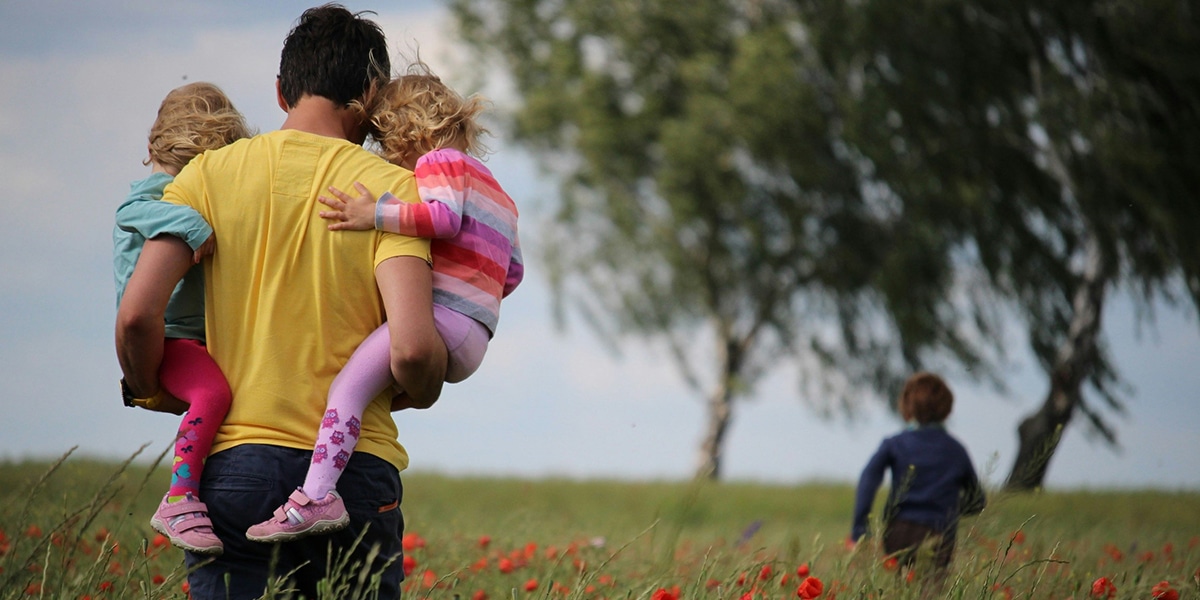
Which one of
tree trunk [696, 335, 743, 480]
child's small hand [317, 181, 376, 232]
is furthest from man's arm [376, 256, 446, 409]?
tree trunk [696, 335, 743, 480]

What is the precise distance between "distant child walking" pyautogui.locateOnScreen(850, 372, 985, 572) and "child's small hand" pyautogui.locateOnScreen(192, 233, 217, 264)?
371 centimetres

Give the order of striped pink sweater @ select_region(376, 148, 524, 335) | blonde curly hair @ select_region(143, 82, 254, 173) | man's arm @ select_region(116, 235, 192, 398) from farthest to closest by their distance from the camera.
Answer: blonde curly hair @ select_region(143, 82, 254, 173) → striped pink sweater @ select_region(376, 148, 524, 335) → man's arm @ select_region(116, 235, 192, 398)

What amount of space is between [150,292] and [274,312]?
26 centimetres

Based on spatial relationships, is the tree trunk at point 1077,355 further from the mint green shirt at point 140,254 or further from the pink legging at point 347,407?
the mint green shirt at point 140,254

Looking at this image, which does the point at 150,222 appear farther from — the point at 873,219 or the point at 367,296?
the point at 873,219

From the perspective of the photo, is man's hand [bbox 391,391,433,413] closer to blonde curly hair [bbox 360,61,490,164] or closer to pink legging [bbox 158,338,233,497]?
pink legging [bbox 158,338,233,497]

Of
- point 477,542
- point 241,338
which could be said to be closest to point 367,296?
point 241,338

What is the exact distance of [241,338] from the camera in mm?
2344

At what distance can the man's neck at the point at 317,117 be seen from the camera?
2.46m

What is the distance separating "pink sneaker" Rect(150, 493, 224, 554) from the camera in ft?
7.53

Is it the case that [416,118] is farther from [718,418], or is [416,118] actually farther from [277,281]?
[718,418]

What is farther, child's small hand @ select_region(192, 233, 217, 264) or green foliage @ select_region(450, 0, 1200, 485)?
green foliage @ select_region(450, 0, 1200, 485)

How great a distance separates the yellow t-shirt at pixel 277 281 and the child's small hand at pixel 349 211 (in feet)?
0.07

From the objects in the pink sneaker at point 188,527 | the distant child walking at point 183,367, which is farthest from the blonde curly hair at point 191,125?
the pink sneaker at point 188,527
